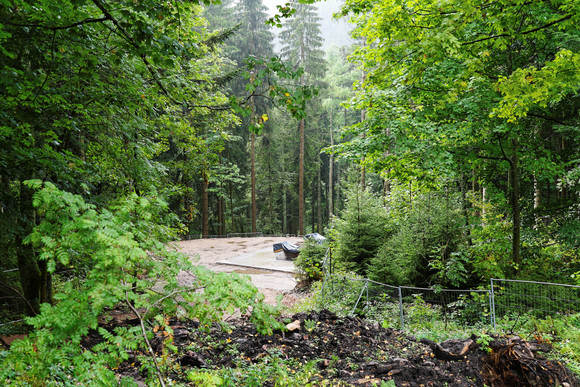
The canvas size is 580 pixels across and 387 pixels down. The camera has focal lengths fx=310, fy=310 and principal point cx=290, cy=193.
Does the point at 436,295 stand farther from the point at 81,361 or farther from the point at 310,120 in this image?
the point at 310,120

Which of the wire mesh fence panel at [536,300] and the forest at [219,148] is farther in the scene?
the wire mesh fence panel at [536,300]

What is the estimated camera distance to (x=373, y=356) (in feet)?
15.8

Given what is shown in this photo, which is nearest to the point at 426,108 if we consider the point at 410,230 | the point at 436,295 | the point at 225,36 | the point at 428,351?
the point at 410,230

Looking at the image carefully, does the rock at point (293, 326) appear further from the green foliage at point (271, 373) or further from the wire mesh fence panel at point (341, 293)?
the wire mesh fence panel at point (341, 293)

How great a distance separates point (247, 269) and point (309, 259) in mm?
4381

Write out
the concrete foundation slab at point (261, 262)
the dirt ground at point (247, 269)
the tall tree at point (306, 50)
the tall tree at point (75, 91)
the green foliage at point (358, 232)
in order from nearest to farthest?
the tall tree at point (75, 91) < the dirt ground at point (247, 269) < the green foliage at point (358, 232) < the concrete foundation slab at point (261, 262) < the tall tree at point (306, 50)

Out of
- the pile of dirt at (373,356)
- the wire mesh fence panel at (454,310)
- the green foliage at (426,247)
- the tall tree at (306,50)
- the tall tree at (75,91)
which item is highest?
the tall tree at (306,50)

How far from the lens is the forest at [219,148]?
223 cm

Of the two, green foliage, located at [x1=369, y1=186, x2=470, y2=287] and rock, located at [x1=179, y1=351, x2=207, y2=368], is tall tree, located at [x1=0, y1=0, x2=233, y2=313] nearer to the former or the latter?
rock, located at [x1=179, y1=351, x2=207, y2=368]

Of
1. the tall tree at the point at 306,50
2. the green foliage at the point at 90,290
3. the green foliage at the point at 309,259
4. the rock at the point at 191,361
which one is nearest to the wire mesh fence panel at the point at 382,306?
the green foliage at the point at 309,259

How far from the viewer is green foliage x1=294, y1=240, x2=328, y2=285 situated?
35.3 feet

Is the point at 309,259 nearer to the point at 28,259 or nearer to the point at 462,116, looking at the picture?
the point at 462,116

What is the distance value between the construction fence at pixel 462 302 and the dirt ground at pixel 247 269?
6.70 ft

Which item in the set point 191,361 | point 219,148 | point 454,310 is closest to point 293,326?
point 191,361
